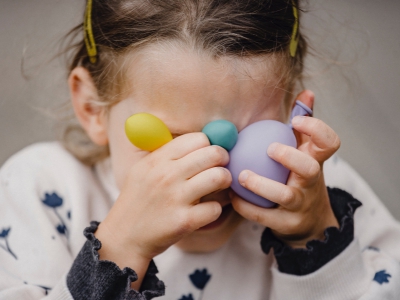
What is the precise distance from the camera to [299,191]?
29.5 inches

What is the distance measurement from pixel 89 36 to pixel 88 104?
12 cm

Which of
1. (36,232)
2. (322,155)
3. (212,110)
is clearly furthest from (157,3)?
(36,232)

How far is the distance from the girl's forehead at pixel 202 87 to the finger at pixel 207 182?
77 mm

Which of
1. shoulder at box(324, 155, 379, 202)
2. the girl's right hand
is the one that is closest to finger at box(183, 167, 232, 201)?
the girl's right hand

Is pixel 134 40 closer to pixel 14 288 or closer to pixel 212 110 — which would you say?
pixel 212 110

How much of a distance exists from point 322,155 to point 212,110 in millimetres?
186

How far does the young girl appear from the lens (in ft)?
2.39

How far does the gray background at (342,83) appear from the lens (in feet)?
4.51

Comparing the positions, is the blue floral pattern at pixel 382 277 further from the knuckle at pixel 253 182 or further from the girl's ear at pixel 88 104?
the girl's ear at pixel 88 104

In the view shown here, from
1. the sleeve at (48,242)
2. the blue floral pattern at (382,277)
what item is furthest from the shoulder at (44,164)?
the blue floral pattern at (382,277)

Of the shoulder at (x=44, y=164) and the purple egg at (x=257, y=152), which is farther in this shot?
the shoulder at (x=44, y=164)

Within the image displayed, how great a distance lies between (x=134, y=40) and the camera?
783mm

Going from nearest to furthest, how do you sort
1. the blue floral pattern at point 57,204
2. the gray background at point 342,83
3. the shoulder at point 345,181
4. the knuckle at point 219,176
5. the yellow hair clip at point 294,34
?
the knuckle at point 219,176, the yellow hair clip at point 294,34, the blue floral pattern at point 57,204, the shoulder at point 345,181, the gray background at point 342,83

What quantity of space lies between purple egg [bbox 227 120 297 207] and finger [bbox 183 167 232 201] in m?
0.03
